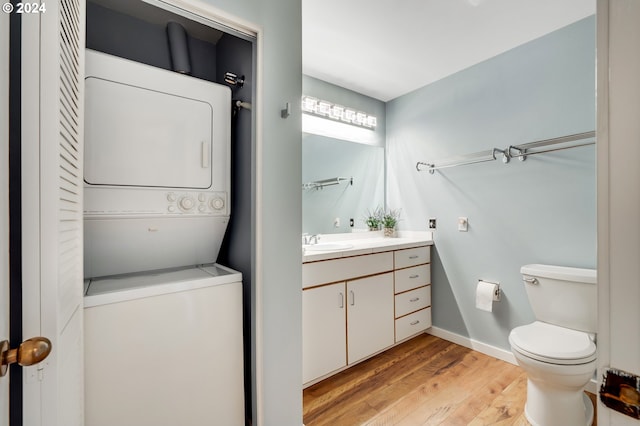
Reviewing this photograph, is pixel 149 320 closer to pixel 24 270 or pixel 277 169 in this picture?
pixel 24 270

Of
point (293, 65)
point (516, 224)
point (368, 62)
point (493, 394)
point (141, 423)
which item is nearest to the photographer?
point (141, 423)

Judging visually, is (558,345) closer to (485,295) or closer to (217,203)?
(485,295)

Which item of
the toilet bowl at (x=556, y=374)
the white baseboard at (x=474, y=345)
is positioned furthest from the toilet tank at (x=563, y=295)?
the white baseboard at (x=474, y=345)

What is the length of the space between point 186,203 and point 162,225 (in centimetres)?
15

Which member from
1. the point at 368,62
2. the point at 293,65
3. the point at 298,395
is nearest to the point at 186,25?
the point at 293,65

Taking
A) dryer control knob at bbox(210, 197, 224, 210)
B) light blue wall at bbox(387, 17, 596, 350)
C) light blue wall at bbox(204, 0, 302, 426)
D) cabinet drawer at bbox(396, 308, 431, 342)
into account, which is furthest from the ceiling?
cabinet drawer at bbox(396, 308, 431, 342)

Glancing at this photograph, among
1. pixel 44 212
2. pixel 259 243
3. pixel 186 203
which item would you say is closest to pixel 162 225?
pixel 186 203

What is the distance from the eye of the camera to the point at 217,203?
1.43m

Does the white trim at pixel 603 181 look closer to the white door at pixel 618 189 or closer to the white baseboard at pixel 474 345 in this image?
the white door at pixel 618 189

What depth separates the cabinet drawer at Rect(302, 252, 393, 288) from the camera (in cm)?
188

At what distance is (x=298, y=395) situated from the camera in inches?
57.6

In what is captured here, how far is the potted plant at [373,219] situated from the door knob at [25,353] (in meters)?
2.70

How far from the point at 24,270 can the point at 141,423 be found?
0.90 metres

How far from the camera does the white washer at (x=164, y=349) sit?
105cm
